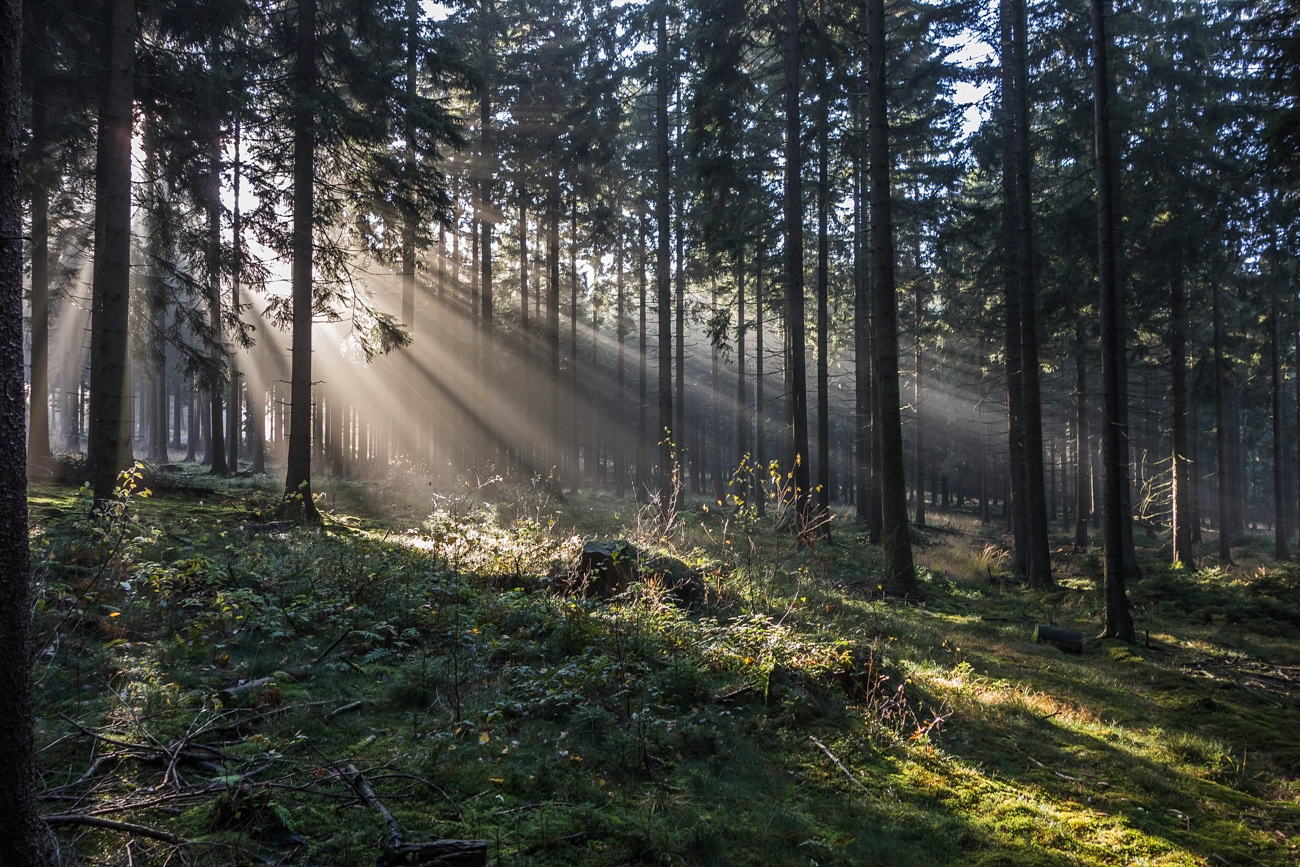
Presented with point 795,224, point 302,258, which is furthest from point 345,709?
point 795,224

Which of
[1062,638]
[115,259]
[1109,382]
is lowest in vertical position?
[1062,638]

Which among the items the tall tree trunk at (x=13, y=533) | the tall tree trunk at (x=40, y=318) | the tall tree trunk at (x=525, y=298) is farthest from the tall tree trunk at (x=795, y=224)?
the tall tree trunk at (x=40, y=318)

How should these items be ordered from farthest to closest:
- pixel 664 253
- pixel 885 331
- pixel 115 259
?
pixel 664 253 → pixel 885 331 → pixel 115 259

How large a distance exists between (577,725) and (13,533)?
313cm

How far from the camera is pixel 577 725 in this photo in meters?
4.27

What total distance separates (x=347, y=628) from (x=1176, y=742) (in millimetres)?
7210

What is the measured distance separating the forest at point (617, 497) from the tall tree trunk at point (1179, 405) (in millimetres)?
134

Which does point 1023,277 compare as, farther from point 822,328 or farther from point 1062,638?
point 1062,638

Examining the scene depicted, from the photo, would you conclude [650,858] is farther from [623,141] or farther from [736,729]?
[623,141]

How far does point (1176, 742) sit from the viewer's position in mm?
5402

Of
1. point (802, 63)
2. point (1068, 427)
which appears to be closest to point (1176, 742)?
point (802, 63)

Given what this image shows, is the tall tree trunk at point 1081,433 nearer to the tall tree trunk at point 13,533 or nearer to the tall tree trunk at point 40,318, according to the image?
the tall tree trunk at point 13,533

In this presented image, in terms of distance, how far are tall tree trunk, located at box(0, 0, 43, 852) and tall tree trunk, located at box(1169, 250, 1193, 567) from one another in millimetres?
21108

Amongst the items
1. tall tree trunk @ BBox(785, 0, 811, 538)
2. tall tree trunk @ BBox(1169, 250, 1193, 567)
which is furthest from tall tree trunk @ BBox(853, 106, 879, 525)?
tall tree trunk @ BBox(1169, 250, 1193, 567)
